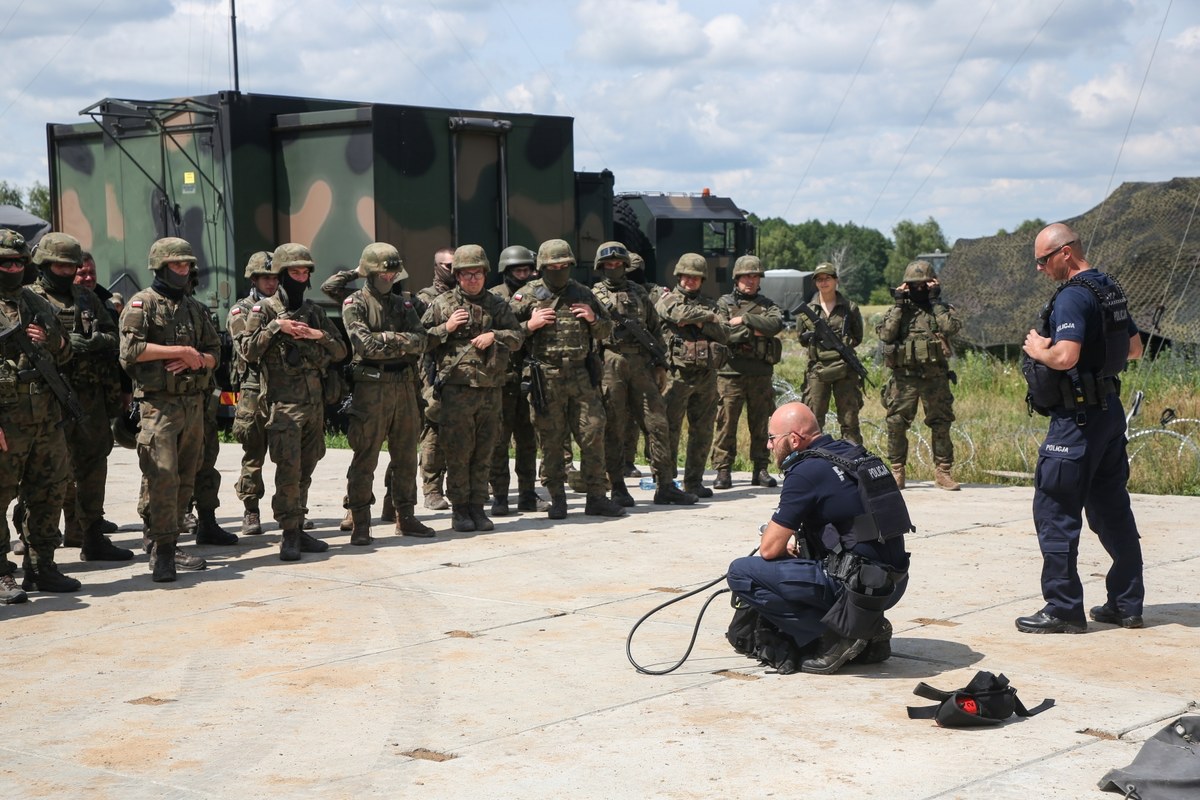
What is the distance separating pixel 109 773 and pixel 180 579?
362 centimetres

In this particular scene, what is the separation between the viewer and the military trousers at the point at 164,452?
8266 millimetres

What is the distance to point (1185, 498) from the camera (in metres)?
11.4

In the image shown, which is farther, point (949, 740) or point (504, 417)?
point (504, 417)

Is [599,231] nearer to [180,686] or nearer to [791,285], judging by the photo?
[180,686]

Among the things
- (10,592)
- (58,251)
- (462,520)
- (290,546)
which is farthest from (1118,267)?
(10,592)

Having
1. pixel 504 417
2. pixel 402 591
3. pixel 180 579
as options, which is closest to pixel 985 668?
pixel 402 591

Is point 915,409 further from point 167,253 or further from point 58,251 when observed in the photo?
point 58,251

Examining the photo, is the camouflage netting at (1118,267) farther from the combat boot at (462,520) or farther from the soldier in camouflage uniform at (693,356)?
the combat boot at (462,520)

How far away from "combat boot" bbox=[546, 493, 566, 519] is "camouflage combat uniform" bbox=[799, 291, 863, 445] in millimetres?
2660

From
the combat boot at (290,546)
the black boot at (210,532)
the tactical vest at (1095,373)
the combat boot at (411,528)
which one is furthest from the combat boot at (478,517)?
the tactical vest at (1095,373)

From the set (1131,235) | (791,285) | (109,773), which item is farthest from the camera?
(791,285)

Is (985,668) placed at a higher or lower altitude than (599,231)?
lower

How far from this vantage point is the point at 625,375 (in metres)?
11.1

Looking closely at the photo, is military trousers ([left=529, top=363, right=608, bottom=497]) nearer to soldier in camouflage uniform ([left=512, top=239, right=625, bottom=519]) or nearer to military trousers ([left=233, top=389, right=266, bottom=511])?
soldier in camouflage uniform ([left=512, top=239, right=625, bottom=519])
